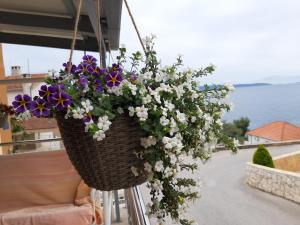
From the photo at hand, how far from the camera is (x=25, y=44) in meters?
3.04

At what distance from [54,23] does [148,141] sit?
1935 millimetres

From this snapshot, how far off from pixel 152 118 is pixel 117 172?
0.15 meters

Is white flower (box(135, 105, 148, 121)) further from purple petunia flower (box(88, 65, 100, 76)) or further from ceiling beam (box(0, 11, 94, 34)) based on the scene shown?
ceiling beam (box(0, 11, 94, 34))

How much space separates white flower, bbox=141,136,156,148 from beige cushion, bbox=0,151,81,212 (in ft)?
6.59

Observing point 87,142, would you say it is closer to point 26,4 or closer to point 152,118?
point 152,118

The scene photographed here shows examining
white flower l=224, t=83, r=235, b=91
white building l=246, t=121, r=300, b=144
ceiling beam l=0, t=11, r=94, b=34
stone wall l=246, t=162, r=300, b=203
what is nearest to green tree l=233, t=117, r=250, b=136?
white building l=246, t=121, r=300, b=144

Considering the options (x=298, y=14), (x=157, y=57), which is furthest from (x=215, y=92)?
(x=298, y=14)

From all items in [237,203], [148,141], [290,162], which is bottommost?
[237,203]

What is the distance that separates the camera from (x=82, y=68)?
854mm

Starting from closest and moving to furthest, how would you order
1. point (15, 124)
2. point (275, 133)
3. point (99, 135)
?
point (99, 135), point (15, 124), point (275, 133)

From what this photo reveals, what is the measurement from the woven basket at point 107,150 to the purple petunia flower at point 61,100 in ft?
0.19

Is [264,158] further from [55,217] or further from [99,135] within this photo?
[99,135]

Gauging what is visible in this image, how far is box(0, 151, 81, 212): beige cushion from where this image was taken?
2.63 metres

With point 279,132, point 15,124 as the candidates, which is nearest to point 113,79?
point 15,124
